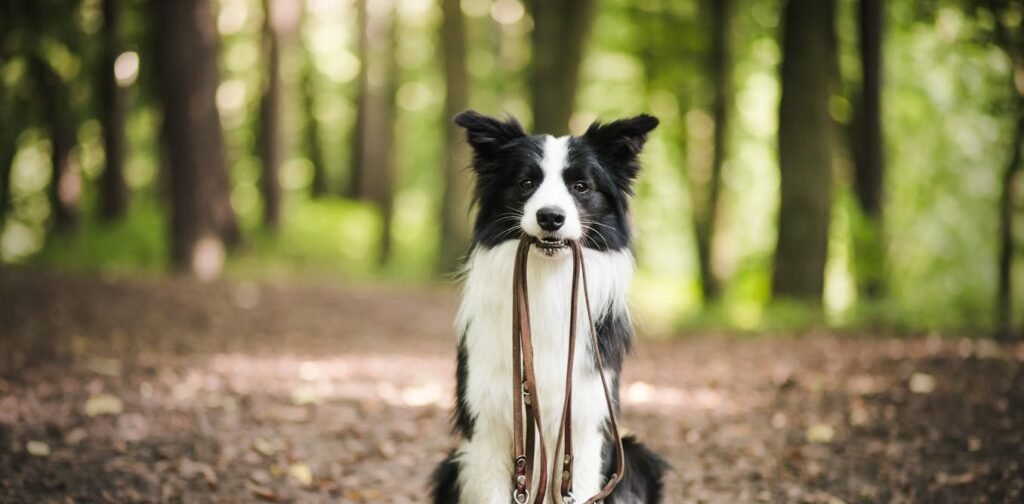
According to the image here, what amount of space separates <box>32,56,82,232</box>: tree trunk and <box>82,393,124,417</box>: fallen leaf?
14806mm

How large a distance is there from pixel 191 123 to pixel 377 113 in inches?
456

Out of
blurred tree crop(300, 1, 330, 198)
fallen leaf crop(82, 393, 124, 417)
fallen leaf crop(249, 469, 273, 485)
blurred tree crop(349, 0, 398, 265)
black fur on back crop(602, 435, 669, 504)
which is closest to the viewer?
black fur on back crop(602, 435, 669, 504)

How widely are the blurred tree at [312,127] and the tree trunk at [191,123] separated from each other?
47.4 ft

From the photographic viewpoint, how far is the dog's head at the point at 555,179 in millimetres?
3645

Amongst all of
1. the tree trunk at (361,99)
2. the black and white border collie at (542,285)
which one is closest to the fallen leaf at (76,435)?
the black and white border collie at (542,285)

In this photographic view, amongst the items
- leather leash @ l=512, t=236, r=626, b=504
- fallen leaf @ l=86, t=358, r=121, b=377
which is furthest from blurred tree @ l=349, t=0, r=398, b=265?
leather leash @ l=512, t=236, r=626, b=504

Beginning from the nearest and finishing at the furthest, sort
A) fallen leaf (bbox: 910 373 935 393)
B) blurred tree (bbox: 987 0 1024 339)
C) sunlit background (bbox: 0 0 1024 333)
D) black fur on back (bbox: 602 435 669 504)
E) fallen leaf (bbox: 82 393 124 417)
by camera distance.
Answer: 1. black fur on back (bbox: 602 435 669 504)
2. fallen leaf (bbox: 82 393 124 417)
3. fallen leaf (bbox: 910 373 935 393)
4. blurred tree (bbox: 987 0 1024 339)
5. sunlit background (bbox: 0 0 1024 333)

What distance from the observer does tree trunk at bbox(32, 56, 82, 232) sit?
18969 mm

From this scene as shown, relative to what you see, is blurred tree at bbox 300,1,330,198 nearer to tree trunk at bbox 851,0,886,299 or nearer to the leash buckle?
tree trunk at bbox 851,0,886,299

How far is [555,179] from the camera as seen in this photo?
12.3 feet

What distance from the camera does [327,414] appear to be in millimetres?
6449

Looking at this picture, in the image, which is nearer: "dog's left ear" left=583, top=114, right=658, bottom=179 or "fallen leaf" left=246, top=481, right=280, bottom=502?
"dog's left ear" left=583, top=114, right=658, bottom=179

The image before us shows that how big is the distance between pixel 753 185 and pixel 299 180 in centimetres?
1815

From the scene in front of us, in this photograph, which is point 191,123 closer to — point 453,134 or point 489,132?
point 453,134
